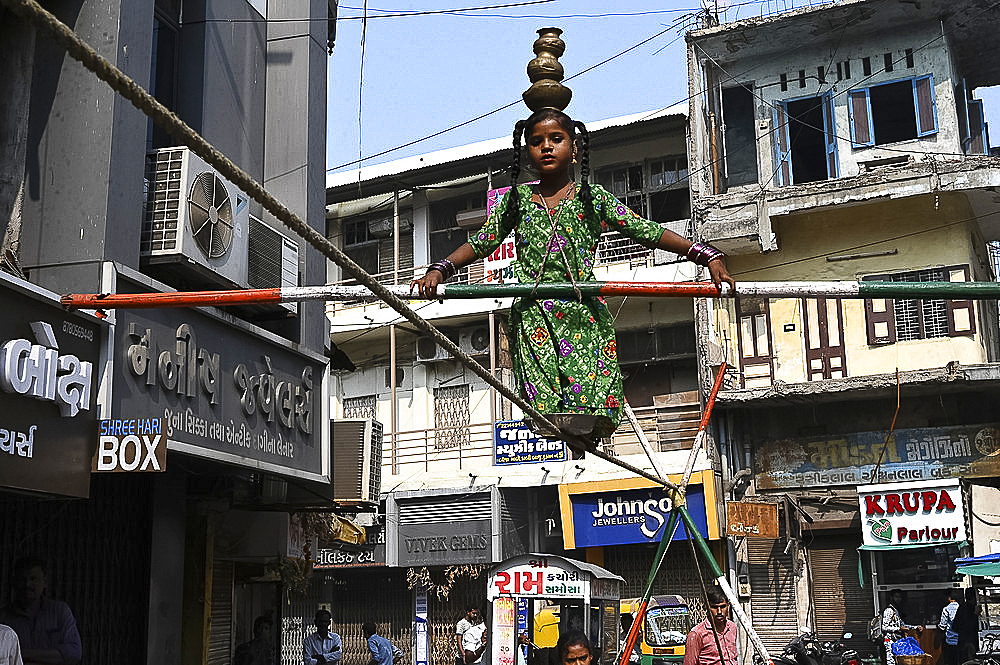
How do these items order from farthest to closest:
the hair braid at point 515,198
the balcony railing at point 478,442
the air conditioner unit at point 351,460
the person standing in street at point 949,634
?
the balcony railing at point 478,442 → the person standing in street at point 949,634 → the air conditioner unit at point 351,460 → the hair braid at point 515,198

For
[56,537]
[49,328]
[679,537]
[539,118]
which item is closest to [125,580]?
[56,537]

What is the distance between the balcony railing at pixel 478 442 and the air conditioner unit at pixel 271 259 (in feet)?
29.1

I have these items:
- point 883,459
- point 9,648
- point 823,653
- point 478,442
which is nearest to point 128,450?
point 9,648

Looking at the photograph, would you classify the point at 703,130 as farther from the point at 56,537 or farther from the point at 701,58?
the point at 56,537

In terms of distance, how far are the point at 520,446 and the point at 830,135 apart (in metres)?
6.50

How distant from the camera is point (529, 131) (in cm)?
452

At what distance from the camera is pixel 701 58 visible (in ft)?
55.2

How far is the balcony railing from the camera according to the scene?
17.2 meters

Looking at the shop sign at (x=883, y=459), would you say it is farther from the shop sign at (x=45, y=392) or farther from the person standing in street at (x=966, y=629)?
the shop sign at (x=45, y=392)

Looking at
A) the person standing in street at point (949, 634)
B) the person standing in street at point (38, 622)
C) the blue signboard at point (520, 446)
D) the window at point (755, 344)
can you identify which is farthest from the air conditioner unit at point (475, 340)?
the person standing in street at point (38, 622)

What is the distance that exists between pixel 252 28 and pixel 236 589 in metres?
4.69

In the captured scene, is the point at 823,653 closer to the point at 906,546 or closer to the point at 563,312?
the point at 906,546

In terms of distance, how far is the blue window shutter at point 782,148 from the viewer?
16.3 meters

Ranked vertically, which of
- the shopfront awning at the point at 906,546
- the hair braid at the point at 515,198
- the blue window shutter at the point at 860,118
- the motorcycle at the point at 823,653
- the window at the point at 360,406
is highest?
the blue window shutter at the point at 860,118
